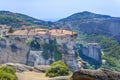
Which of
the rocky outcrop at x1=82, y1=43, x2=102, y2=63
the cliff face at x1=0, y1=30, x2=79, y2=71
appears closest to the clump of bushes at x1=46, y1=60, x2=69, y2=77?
the cliff face at x1=0, y1=30, x2=79, y2=71

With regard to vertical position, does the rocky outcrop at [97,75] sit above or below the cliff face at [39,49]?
above

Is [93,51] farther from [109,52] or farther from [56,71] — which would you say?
[56,71]

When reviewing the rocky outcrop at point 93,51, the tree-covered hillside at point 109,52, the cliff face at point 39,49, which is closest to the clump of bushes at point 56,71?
the cliff face at point 39,49

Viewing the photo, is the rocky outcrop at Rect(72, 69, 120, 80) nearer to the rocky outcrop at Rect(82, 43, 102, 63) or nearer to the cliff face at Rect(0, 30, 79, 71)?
the cliff face at Rect(0, 30, 79, 71)

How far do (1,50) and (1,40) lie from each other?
2810mm

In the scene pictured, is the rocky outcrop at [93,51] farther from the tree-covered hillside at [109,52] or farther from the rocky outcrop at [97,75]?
the rocky outcrop at [97,75]

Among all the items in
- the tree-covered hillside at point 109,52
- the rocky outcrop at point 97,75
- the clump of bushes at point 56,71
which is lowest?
the tree-covered hillside at point 109,52

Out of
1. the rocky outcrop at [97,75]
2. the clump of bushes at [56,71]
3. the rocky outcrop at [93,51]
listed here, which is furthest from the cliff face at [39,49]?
the rocky outcrop at [97,75]

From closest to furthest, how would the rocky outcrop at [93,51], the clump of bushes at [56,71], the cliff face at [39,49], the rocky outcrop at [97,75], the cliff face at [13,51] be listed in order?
the rocky outcrop at [97,75] → the clump of bushes at [56,71] → the cliff face at [39,49] → the cliff face at [13,51] → the rocky outcrop at [93,51]

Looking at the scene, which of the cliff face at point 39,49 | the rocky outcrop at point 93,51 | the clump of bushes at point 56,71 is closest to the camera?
the clump of bushes at point 56,71

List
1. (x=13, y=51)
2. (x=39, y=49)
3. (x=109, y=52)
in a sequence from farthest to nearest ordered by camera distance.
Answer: (x=109, y=52)
(x=13, y=51)
(x=39, y=49)

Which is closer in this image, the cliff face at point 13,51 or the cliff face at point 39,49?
the cliff face at point 39,49

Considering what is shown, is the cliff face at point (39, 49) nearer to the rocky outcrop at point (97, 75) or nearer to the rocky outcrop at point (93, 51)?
the rocky outcrop at point (93, 51)

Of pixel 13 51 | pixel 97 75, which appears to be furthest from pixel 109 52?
pixel 97 75
